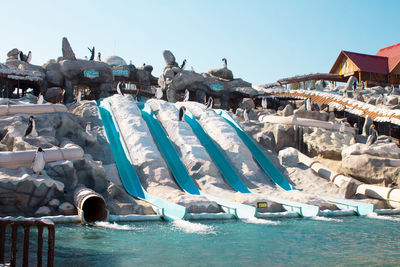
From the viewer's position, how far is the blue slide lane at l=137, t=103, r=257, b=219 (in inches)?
447

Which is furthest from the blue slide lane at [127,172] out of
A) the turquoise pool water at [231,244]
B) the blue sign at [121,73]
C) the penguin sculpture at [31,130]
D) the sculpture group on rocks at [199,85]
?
the blue sign at [121,73]

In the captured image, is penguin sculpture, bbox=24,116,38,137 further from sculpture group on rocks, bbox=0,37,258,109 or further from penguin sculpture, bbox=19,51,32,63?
penguin sculpture, bbox=19,51,32,63

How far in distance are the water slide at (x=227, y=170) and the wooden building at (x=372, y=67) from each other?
2402cm

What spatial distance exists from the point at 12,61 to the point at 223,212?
18.4 meters

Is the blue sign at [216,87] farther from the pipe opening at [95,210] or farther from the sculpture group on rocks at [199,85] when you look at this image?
the pipe opening at [95,210]

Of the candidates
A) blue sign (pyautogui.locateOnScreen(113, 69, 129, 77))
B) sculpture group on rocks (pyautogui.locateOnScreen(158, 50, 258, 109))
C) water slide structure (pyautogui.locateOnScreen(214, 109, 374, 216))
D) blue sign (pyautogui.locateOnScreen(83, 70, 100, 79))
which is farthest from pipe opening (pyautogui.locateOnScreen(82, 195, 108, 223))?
blue sign (pyautogui.locateOnScreen(113, 69, 129, 77))

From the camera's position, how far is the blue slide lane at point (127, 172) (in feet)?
36.0

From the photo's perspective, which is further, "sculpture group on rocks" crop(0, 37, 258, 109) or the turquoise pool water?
"sculpture group on rocks" crop(0, 37, 258, 109)

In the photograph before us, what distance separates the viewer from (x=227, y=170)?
15375 mm

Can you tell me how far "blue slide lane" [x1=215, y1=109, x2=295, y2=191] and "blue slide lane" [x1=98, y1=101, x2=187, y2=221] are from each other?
5045 mm

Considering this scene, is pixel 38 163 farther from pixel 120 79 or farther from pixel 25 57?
pixel 120 79

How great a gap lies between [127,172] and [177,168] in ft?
5.91

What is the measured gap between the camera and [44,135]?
44.0 ft

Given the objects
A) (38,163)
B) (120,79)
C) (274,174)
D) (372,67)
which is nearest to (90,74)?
(120,79)
